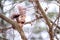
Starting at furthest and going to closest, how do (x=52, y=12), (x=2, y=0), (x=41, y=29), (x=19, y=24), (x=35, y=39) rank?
(x=35, y=39) → (x=41, y=29) → (x=52, y=12) → (x=2, y=0) → (x=19, y=24)

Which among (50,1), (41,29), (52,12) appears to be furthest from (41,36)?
(50,1)

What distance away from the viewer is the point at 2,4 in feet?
6.24

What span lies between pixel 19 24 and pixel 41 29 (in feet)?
4.53

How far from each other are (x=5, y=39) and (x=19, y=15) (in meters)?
0.96

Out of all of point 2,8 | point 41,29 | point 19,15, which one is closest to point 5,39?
point 2,8

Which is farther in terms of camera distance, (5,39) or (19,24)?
(5,39)

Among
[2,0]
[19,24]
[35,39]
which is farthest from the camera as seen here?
[35,39]

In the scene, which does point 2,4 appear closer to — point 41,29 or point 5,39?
point 5,39

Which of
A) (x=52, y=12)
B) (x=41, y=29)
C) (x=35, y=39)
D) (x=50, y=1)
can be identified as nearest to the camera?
(x=50, y=1)

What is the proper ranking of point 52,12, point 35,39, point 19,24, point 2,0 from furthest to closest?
point 35,39
point 52,12
point 2,0
point 19,24

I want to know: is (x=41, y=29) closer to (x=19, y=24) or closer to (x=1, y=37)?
(x=1, y=37)

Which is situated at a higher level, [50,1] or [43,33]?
[50,1]

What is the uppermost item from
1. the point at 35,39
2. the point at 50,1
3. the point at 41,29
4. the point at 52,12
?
the point at 50,1

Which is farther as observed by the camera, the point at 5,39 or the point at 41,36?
the point at 41,36
